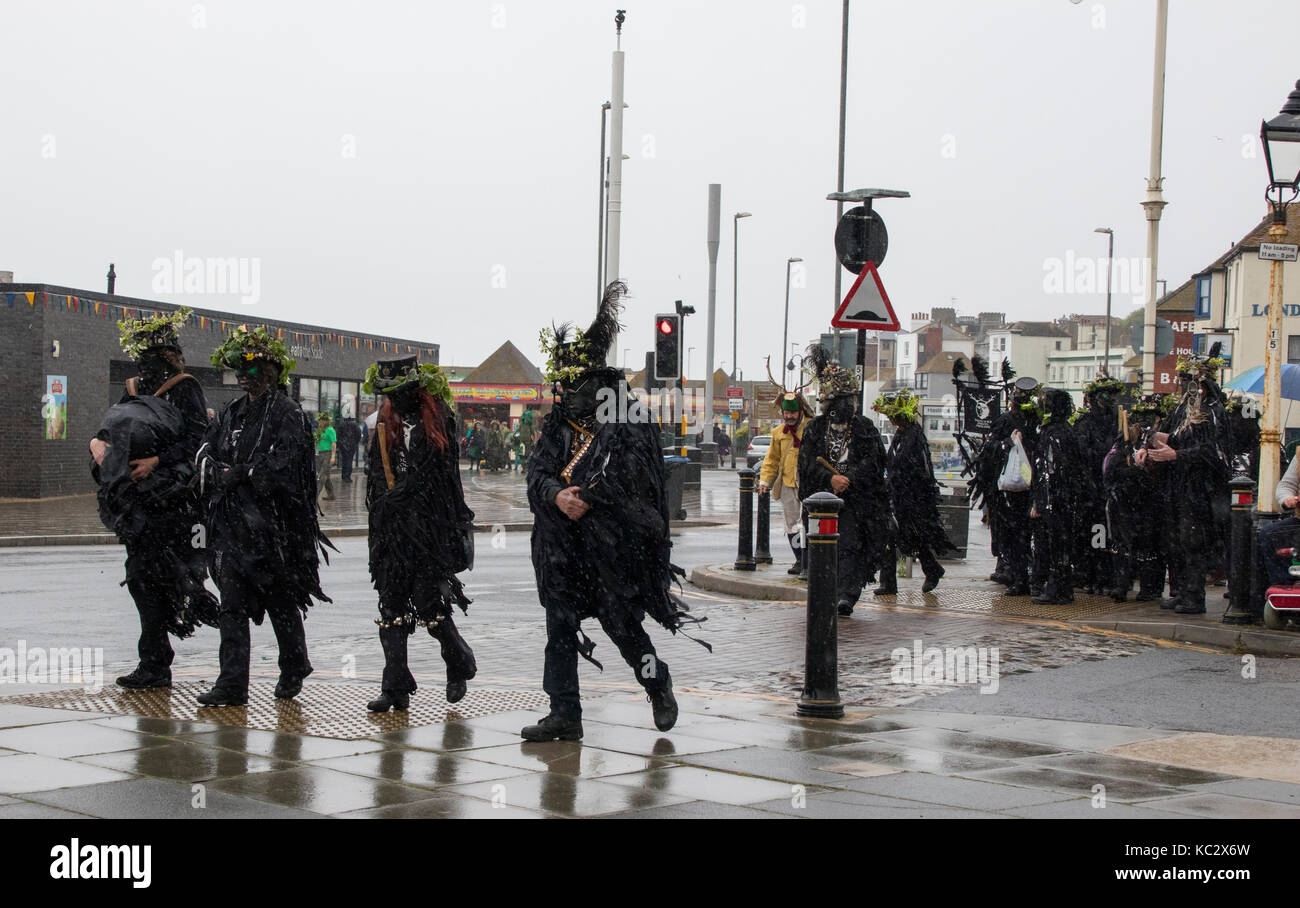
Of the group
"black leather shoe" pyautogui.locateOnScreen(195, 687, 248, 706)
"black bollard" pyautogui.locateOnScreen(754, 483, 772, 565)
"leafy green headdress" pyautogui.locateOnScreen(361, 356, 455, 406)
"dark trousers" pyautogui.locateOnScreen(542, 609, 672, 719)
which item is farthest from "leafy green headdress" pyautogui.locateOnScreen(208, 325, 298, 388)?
"black bollard" pyautogui.locateOnScreen(754, 483, 772, 565)

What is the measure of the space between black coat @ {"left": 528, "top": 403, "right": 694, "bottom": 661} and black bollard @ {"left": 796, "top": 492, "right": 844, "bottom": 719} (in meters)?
1.04

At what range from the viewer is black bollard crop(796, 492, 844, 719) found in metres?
7.72

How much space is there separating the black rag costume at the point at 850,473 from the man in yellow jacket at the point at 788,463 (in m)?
2.36

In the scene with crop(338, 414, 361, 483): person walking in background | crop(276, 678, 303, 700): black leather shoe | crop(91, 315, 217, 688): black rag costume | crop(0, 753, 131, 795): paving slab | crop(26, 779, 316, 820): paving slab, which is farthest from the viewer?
crop(338, 414, 361, 483): person walking in background

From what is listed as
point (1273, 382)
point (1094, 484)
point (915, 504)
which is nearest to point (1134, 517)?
point (1094, 484)

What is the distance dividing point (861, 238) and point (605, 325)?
6.43m

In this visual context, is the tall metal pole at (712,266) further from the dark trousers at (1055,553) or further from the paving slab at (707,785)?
the paving slab at (707,785)

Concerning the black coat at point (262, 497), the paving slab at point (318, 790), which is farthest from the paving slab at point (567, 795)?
the black coat at point (262, 497)

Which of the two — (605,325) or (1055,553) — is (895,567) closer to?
(1055,553)

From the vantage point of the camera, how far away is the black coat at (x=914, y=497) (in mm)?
13609

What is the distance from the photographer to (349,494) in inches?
1270

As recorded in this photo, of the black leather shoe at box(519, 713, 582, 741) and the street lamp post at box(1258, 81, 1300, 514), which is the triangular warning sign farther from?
the black leather shoe at box(519, 713, 582, 741)
